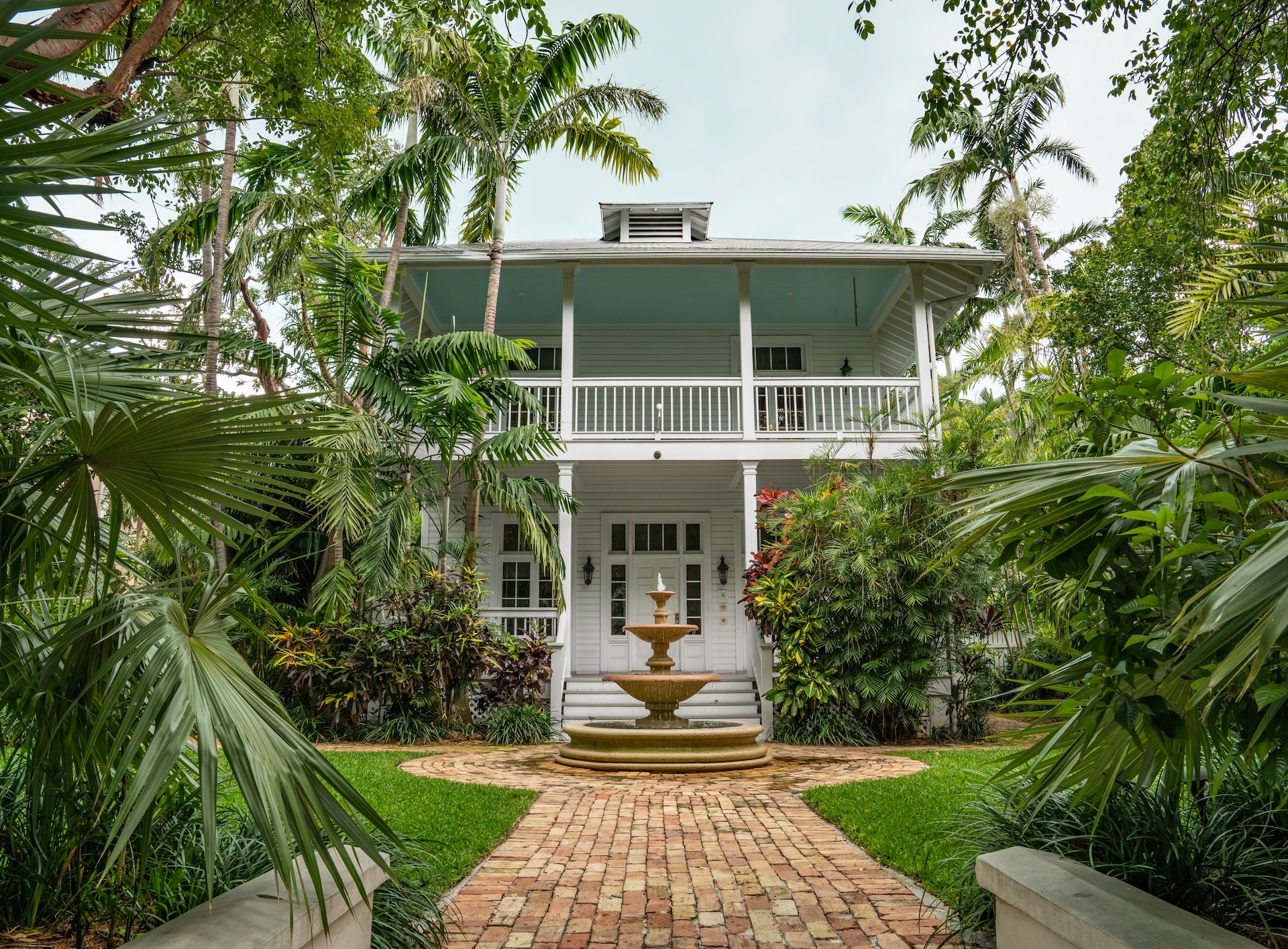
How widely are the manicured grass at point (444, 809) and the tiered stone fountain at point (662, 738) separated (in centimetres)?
193

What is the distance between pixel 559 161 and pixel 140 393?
1173 centimetres

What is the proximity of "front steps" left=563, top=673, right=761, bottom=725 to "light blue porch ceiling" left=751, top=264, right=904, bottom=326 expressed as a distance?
5.97m

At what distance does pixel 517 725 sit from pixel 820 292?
8023 mm

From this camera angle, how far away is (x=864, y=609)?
Result: 10.7 meters

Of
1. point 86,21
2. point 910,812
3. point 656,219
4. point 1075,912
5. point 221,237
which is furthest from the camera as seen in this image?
point 656,219

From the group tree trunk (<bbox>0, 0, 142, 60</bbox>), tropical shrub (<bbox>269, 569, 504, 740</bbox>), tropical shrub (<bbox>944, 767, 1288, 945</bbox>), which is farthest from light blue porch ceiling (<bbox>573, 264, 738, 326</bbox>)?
tropical shrub (<bbox>944, 767, 1288, 945</bbox>)

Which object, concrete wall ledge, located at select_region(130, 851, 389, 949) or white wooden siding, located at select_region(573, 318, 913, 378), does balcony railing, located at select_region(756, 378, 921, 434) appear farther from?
concrete wall ledge, located at select_region(130, 851, 389, 949)

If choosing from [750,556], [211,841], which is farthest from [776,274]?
[211,841]

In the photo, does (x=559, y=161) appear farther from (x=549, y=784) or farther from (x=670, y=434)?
(x=549, y=784)

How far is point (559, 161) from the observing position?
13.9 meters

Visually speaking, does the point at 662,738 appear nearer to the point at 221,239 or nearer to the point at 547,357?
the point at 547,357

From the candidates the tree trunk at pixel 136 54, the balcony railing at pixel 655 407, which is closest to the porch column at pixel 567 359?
the balcony railing at pixel 655 407

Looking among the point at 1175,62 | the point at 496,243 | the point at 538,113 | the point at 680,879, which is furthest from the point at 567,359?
the point at 680,879

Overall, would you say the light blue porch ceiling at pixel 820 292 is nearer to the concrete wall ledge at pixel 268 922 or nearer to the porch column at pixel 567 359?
the porch column at pixel 567 359
